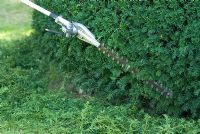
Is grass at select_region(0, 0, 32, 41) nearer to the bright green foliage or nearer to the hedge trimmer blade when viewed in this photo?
the bright green foliage

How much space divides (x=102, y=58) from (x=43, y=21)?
1.97 meters

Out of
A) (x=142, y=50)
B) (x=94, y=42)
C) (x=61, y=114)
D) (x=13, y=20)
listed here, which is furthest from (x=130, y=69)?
(x=13, y=20)

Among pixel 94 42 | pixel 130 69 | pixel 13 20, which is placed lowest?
pixel 130 69

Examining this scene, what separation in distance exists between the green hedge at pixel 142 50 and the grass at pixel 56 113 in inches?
8.4

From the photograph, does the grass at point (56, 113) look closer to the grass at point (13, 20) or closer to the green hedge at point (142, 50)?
the green hedge at point (142, 50)

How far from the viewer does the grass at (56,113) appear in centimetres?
585

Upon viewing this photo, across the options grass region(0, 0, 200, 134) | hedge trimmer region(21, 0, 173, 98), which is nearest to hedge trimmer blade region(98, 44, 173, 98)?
hedge trimmer region(21, 0, 173, 98)

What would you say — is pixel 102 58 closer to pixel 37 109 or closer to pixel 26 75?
pixel 37 109

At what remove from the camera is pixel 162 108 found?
6457 mm

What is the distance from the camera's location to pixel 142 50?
6137mm

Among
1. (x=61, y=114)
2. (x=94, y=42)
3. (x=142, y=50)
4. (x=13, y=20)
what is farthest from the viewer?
(x=13, y=20)

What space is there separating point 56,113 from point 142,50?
1.27 meters

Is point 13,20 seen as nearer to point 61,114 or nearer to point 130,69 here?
point 61,114

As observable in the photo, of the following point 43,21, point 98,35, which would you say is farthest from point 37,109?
point 43,21
